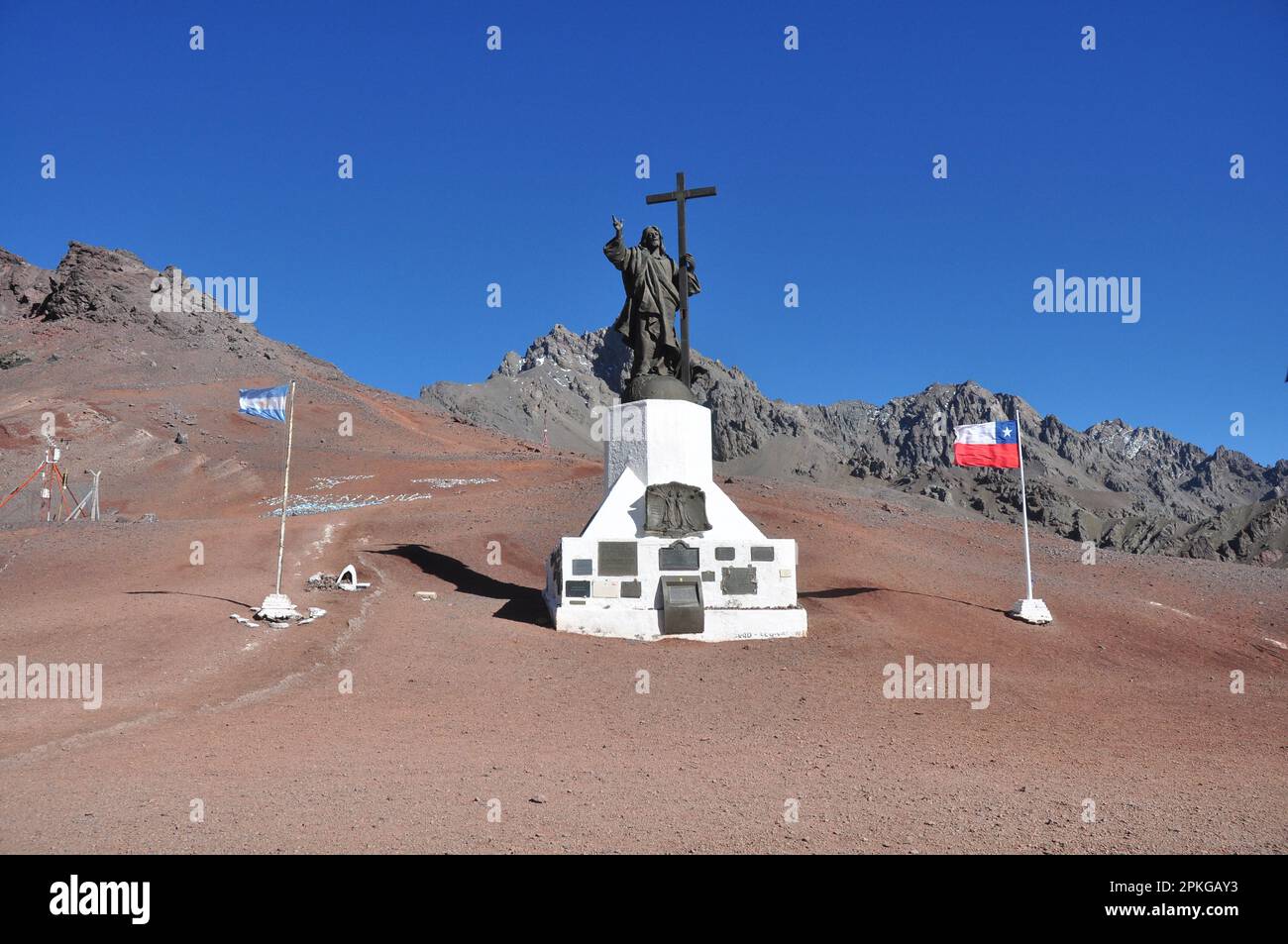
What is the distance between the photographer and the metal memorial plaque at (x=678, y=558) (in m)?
13.2

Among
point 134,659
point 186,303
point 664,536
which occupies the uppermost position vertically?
point 186,303

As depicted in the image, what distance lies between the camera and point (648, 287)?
15.5m

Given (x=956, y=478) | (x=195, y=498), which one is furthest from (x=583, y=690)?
(x=956, y=478)

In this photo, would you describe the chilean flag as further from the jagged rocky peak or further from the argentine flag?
the jagged rocky peak

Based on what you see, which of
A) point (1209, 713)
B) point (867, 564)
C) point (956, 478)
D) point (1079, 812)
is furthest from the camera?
point (956, 478)

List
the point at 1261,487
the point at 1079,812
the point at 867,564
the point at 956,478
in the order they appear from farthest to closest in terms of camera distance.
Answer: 1. the point at 1261,487
2. the point at 956,478
3. the point at 867,564
4. the point at 1079,812

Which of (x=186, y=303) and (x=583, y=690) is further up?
(x=186, y=303)

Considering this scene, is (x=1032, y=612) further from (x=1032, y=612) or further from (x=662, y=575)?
(x=662, y=575)

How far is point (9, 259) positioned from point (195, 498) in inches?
2731

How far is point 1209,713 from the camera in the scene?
9.62 metres

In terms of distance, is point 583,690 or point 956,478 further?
point 956,478

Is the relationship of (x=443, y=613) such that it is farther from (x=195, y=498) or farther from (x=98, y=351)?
(x=98, y=351)

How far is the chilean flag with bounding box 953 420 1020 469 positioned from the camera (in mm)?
15633

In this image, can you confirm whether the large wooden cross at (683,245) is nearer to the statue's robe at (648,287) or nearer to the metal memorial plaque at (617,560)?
the statue's robe at (648,287)
